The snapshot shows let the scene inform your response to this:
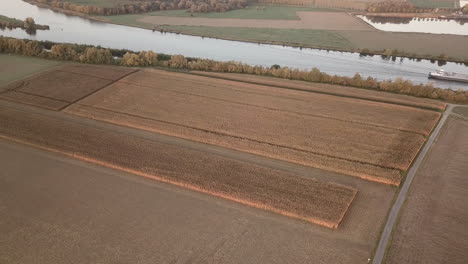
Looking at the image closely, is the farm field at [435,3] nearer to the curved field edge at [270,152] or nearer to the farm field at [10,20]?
the curved field edge at [270,152]

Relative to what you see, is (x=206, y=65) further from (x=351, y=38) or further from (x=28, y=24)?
(x=28, y=24)

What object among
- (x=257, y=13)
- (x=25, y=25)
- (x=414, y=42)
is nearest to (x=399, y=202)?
(x=414, y=42)

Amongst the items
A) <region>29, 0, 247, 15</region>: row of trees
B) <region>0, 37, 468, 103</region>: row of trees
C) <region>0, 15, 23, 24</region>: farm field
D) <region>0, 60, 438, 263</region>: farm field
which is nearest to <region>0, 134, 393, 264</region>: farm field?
<region>0, 60, 438, 263</region>: farm field

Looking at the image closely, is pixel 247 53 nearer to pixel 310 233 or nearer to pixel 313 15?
pixel 313 15

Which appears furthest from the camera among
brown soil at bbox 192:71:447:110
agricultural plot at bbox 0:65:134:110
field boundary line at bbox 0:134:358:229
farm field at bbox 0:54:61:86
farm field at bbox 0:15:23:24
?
farm field at bbox 0:15:23:24

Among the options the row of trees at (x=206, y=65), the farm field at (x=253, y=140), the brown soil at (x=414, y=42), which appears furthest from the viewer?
the brown soil at (x=414, y=42)

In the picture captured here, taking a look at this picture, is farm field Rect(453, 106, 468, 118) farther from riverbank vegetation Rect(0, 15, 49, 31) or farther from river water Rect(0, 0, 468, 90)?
riverbank vegetation Rect(0, 15, 49, 31)

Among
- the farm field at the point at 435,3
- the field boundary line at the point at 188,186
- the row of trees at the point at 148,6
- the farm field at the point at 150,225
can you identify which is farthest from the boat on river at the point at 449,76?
the row of trees at the point at 148,6
